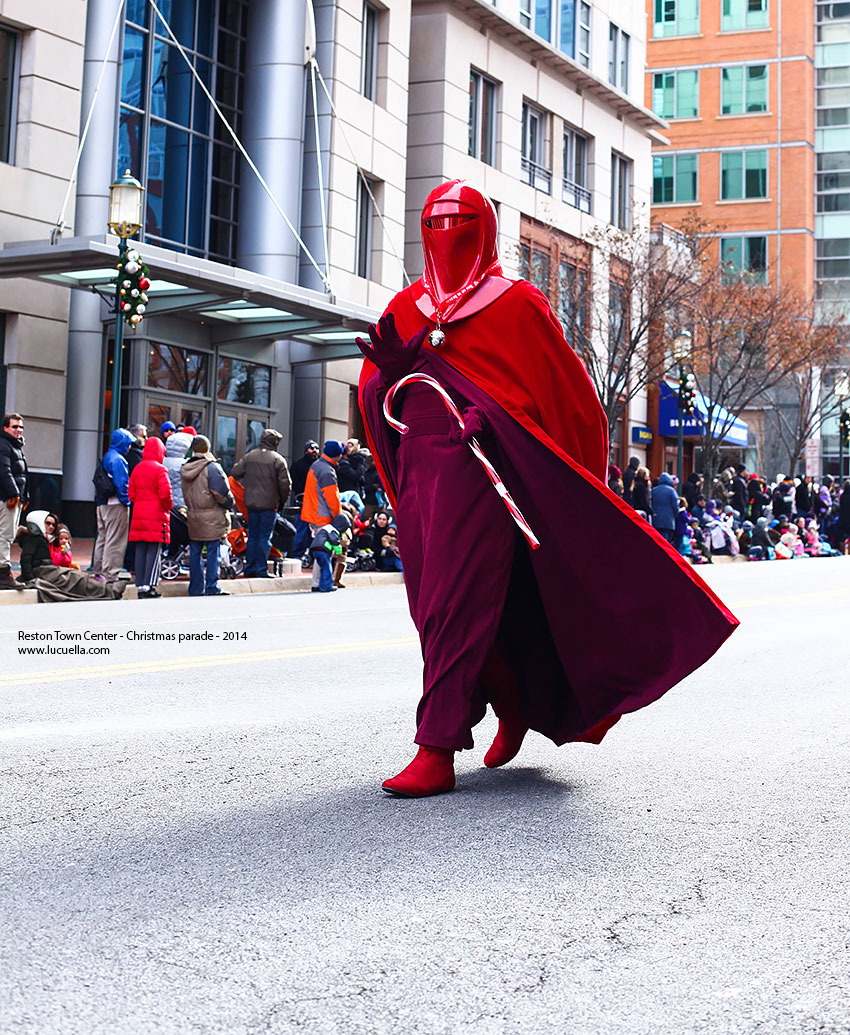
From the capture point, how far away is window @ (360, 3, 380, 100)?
28.8 m

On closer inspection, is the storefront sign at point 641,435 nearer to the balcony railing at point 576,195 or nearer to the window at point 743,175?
the balcony railing at point 576,195

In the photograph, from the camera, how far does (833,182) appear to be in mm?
60125

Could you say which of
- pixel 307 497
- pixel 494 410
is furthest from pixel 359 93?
pixel 494 410

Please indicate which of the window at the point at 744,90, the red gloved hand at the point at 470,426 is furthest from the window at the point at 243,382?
the window at the point at 744,90

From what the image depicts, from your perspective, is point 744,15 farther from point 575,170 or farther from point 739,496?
point 739,496

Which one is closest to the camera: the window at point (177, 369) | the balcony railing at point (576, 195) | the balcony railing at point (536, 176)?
the window at point (177, 369)

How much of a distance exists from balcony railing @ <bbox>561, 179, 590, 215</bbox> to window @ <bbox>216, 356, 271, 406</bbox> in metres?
12.8

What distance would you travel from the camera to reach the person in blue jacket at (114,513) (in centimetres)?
1559

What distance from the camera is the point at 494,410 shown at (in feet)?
15.5

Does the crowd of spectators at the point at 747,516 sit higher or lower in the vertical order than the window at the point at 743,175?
lower

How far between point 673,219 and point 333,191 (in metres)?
34.3

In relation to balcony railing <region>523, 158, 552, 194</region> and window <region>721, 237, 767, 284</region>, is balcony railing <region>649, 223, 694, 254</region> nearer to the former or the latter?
balcony railing <region>523, 158, 552, 194</region>

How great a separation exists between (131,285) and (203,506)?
3437mm

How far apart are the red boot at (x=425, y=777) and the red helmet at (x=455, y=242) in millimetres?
1495
